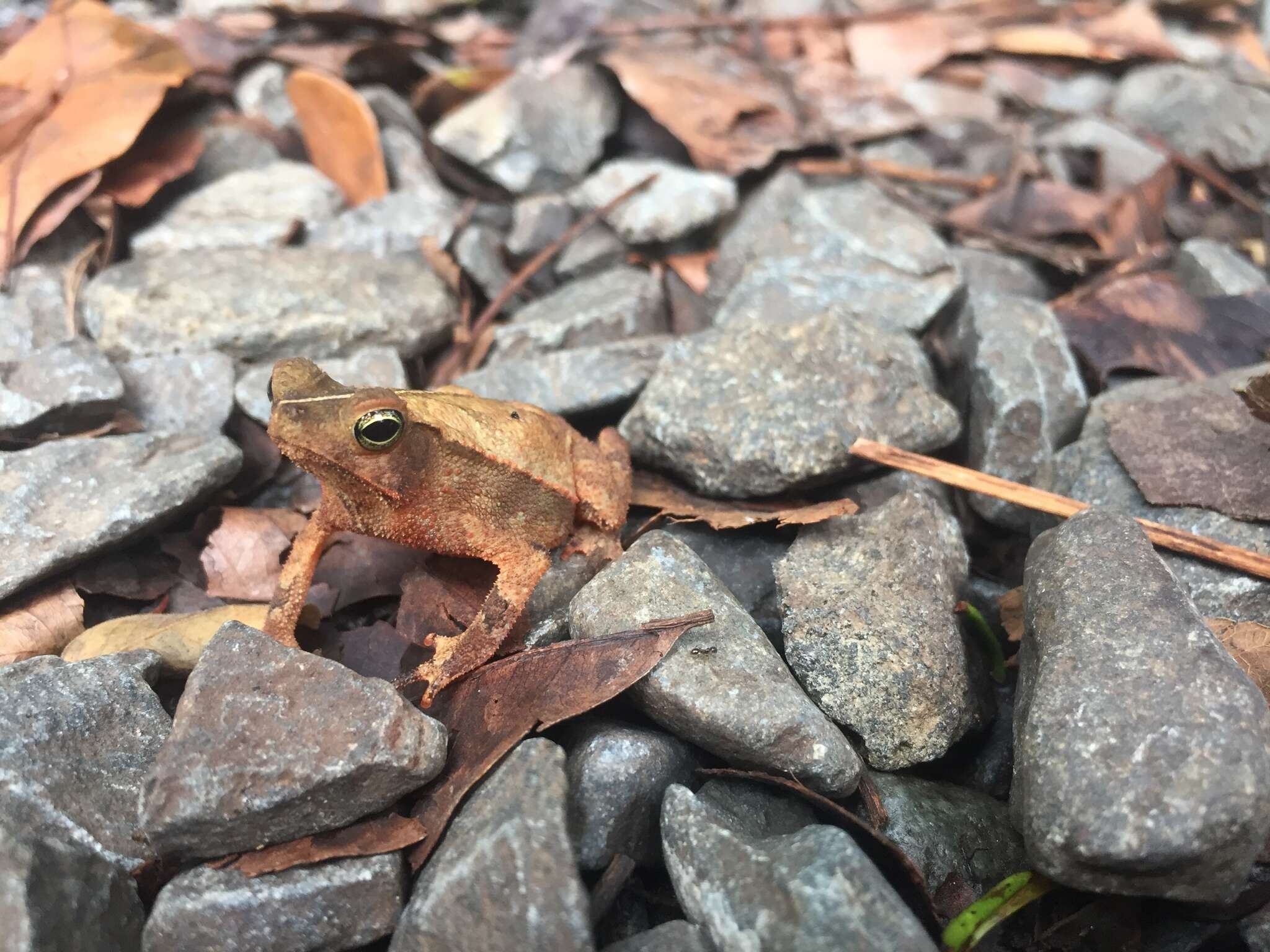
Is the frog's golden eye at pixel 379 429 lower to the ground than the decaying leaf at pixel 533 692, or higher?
higher

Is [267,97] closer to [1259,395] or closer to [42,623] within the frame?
[42,623]

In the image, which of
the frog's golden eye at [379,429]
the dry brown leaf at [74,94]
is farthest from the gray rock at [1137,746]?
the dry brown leaf at [74,94]

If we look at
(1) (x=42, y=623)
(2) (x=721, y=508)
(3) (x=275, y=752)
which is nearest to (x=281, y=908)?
(3) (x=275, y=752)

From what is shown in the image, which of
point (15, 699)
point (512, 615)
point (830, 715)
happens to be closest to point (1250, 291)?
point (830, 715)

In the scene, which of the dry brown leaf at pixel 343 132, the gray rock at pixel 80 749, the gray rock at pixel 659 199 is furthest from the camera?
the dry brown leaf at pixel 343 132

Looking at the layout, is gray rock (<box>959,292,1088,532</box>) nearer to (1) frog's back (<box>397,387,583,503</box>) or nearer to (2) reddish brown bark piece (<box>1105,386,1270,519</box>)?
(2) reddish brown bark piece (<box>1105,386,1270,519</box>)

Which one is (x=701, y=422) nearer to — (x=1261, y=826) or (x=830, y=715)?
(x=830, y=715)

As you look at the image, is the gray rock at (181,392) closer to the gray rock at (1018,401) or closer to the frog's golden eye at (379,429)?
the frog's golden eye at (379,429)

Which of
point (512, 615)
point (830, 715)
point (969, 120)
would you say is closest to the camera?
point (830, 715)
